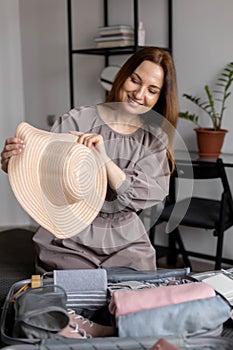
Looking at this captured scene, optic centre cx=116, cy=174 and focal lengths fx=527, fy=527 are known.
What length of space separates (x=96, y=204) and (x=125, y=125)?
326mm

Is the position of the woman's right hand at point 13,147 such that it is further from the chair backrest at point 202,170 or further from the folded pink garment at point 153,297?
the chair backrest at point 202,170

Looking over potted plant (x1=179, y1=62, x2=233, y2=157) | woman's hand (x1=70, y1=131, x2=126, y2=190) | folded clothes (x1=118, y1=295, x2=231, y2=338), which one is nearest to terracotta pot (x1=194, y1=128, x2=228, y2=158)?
potted plant (x1=179, y1=62, x2=233, y2=157)

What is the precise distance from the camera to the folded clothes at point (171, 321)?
89 cm

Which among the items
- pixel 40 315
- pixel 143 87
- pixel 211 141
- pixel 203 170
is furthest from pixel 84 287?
pixel 211 141

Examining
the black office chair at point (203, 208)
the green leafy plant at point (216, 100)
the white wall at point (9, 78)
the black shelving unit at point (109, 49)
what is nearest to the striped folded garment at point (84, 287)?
the black office chair at point (203, 208)

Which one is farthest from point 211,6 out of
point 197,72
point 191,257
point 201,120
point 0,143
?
point 0,143

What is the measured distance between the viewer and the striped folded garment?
3.58ft

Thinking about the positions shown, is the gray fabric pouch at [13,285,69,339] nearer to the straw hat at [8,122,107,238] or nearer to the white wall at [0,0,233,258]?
the straw hat at [8,122,107,238]

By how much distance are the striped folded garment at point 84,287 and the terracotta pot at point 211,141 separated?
180cm

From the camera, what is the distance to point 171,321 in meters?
0.90

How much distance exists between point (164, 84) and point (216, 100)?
1.49 meters

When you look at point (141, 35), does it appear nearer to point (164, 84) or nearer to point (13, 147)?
point (164, 84)

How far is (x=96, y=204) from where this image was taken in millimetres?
1344

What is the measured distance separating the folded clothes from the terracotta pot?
1.96m
